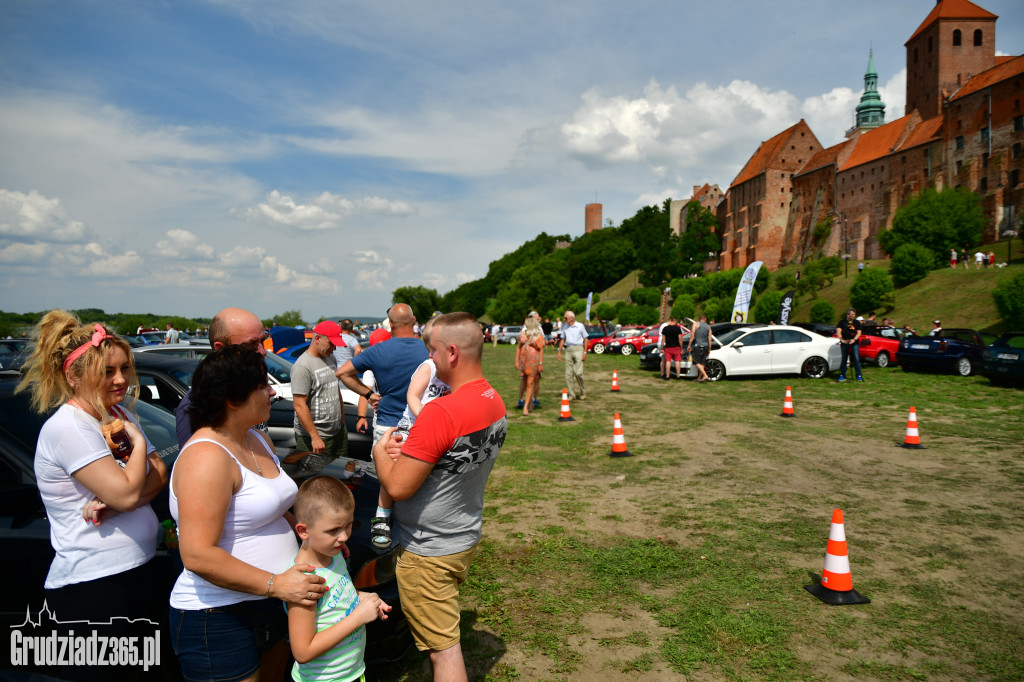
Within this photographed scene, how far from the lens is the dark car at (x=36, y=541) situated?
261cm

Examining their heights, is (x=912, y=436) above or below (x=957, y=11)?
below

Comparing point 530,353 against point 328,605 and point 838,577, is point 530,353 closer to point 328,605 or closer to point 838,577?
point 838,577

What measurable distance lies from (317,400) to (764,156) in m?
98.0

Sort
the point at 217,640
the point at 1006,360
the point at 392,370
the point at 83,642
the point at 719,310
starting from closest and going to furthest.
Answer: the point at 217,640
the point at 83,642
the point at 392,370
the point at 1006,360
the point at 719,310

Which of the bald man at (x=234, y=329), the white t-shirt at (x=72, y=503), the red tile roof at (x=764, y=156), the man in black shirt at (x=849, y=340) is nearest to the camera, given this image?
the white t-shirt at (x=72, y=503)

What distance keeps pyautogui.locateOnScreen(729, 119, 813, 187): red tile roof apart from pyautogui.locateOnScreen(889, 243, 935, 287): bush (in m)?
39.5

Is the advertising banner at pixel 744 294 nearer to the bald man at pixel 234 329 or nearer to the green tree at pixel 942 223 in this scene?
the bald man at pixel 234 329

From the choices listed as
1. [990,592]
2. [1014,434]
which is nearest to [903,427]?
[1014,434]

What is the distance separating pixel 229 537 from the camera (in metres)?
2.08

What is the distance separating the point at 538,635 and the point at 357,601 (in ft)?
6.15

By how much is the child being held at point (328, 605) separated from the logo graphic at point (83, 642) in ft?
2.42

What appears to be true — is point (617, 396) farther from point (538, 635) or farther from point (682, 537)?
point (538, 635)

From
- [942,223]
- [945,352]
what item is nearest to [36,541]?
[945,352]

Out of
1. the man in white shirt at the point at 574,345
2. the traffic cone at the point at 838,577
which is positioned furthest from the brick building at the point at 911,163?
the traffic cone at the point at 838,577
